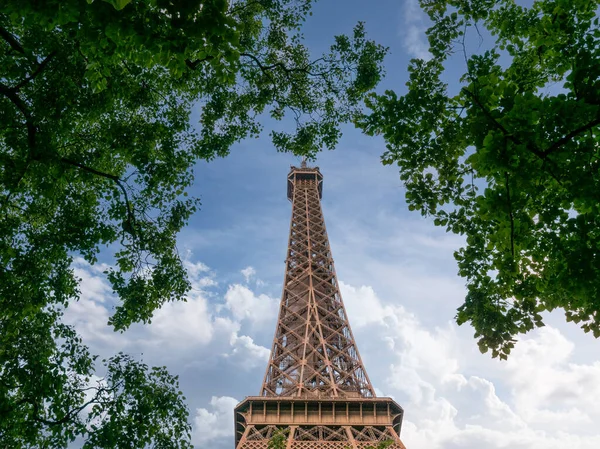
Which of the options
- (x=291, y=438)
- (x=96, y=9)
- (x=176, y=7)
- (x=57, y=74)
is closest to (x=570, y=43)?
(x=176, y=7)

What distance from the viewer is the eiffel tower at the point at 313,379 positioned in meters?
31.8

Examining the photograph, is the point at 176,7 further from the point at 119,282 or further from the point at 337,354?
the point at 337,354

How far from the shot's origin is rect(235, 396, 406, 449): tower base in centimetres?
3139

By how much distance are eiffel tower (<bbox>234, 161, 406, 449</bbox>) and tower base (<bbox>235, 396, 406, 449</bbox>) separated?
66 millimetres

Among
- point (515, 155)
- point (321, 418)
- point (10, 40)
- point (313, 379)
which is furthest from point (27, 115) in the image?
point (313, 379)

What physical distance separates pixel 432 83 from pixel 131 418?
283 inches

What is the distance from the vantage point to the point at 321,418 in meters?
33.1

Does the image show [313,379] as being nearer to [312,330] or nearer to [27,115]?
[312,330]

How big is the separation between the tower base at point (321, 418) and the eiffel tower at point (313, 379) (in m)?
0.07

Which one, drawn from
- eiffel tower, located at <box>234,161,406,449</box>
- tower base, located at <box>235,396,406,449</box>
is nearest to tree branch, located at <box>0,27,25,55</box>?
eiffel tower, located at <box>234,161,406,449</box>

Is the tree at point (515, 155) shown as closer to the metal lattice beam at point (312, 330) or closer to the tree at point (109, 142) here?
the tree at point (109, 142)

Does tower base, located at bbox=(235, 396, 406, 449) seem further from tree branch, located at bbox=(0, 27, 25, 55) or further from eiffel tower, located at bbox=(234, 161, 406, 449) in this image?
tree branch, located at bbox=(0, 27, 25, 55)

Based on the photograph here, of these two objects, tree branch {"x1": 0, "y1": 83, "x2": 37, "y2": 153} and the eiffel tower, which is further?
the eiffel tower

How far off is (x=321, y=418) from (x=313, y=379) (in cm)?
690
